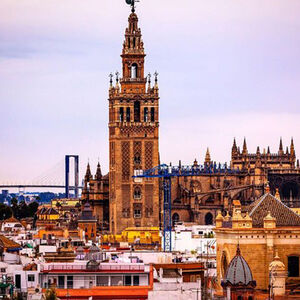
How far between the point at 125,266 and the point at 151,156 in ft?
367

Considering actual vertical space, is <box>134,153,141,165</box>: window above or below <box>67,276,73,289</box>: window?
above

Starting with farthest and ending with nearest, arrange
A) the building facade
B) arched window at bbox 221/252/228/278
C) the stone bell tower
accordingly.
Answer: the stone bell tower, arched window at bbox 221/252/228/278, the building facade

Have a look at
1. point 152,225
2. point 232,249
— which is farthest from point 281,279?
point 152,225

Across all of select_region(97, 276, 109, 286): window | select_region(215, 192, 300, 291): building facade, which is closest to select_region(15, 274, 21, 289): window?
select_region(97, 276, 109, 286): window

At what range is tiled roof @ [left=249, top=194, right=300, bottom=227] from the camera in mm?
89562

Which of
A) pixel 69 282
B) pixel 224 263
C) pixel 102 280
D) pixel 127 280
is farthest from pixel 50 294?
pixel 224 263

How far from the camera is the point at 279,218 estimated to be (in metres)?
90.0

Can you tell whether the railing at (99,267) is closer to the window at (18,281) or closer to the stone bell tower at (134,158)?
the window at (18,281)

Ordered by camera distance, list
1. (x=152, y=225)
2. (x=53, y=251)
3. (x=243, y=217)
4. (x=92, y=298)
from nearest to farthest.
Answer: (x=92, y=298) < (x=243, y=217) < (x=53, y=251) < (x=152, y=225)

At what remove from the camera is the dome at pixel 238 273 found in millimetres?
78875

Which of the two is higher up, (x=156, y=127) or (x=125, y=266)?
(x=156, y=127)

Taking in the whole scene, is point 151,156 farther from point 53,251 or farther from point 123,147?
point 53,251

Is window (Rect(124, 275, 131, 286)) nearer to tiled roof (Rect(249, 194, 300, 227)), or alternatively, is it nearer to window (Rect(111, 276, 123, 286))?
window (Rect(111, 276, 123, 286))

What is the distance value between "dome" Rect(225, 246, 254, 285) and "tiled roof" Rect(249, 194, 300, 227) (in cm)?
→ 952
